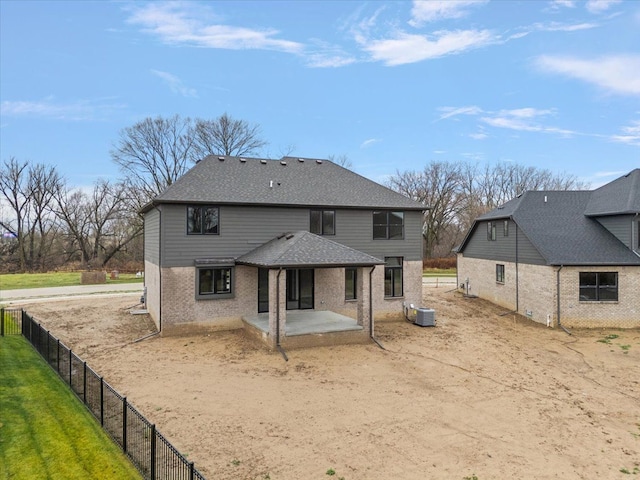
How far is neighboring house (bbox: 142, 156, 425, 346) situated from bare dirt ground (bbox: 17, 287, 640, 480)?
1.37 m

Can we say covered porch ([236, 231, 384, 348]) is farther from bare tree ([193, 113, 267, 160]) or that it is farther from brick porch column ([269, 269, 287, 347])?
bare tree ([193, 113, 267, 160])

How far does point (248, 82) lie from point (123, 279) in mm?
20642

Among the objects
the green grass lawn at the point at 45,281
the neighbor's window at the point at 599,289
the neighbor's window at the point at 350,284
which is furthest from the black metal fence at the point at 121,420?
the green grass lawn at the point at 45,281

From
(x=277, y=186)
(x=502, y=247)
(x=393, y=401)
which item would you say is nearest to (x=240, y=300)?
(x=277, y=186)

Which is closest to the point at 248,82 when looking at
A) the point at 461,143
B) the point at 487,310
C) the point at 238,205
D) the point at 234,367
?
the point at 238,205

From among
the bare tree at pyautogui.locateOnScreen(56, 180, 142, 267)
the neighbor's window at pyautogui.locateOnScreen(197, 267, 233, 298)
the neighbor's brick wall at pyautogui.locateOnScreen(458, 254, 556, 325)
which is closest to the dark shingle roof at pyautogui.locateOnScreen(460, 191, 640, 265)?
the neighbor's brick wall at pyautogui.locateOnScreen(458, 254, 556, 325)

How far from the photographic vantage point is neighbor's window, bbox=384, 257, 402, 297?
62.8 feet

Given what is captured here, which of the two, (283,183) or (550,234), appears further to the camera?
(550,234)

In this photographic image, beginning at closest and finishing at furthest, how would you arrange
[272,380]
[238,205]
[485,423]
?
1. [485,423]
2. [272,380]
3. [238,205]

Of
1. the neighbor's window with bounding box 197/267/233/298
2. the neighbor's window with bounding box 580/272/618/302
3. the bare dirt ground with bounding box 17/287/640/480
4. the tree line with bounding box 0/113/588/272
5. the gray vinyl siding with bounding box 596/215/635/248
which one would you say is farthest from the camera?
the tree line with bounding box 0/113/588/272

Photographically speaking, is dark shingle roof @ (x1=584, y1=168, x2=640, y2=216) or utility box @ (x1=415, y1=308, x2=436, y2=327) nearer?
utility box @ (x1=415, y1=308, x2=436, y2=327)

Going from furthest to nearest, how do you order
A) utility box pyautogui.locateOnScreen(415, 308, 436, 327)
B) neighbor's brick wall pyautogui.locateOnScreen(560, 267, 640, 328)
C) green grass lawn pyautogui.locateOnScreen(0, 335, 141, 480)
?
neighbor's brick wall pyautogui.locateOnScreen(560, 267, 640, 328) < utility box pyautogui.locateOnScreen(415, 308, 436, 327) < green grass lawn pyautogui.locateOnScreen(0, 335, 141, 480)

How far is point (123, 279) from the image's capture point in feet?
116

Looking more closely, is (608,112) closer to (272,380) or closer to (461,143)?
(461,143)
